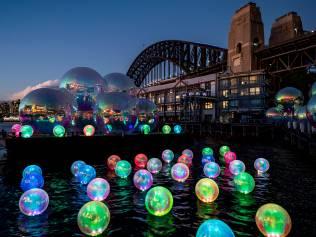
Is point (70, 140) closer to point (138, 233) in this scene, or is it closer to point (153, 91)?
point (138, 233)

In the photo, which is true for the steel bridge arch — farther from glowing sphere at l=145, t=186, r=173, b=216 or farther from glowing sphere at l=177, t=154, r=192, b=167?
glowing sphere at l=145, t=186, r=173, b=216

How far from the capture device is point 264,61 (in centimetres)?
5706

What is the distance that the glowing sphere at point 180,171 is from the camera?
41.2 ft

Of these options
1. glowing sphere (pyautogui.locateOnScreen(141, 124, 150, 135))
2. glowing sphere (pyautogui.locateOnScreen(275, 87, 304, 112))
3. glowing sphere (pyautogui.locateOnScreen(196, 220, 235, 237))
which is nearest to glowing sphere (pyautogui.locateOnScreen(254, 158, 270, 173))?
glowing sphere (pyautogui.locateOnScreen(196, 220, 235, 237))

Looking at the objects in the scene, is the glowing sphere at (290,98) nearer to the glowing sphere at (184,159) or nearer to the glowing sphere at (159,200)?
the glowing sphere at (184,159)

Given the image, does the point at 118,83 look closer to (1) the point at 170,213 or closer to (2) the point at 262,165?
(2) the point at 262,165

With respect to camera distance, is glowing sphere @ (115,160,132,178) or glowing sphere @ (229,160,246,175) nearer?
glowing sphere @ (115,160,132,178)

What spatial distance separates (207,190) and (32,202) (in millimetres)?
5454

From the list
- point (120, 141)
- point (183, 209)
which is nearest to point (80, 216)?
point (183, 209)

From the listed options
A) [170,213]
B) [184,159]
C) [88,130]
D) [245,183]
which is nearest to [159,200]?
[170,213]

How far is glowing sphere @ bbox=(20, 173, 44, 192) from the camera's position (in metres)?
10.6

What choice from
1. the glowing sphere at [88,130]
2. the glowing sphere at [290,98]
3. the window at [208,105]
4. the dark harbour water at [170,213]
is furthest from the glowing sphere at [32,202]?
the window at [208,105]

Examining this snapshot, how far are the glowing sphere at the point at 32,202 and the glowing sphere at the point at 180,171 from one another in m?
6.11

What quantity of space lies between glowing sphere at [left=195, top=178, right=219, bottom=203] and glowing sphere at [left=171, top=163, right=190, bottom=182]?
2.98m
